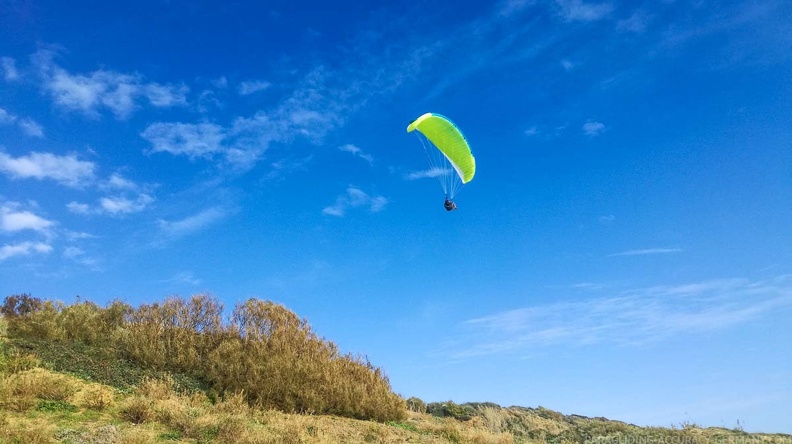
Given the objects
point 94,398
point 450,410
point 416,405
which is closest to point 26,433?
point 94,398

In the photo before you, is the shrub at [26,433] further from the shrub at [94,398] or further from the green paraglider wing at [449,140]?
the green paraglider wing at [449,140]

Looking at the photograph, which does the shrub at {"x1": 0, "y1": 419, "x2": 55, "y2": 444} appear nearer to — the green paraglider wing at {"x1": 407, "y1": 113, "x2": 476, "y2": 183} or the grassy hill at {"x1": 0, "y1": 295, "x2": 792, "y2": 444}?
the grassy hill at {"x1": 0, "y1": 295, "x2": 792, "y2": 444}

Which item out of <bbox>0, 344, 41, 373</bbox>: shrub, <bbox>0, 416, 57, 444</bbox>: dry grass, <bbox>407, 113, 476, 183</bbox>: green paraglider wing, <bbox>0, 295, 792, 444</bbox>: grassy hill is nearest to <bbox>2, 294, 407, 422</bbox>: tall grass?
<bbox>0, 295, 792, 444</bbox>: grassy hill

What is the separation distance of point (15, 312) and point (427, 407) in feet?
66.3

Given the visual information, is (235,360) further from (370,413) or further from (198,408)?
(370,413)

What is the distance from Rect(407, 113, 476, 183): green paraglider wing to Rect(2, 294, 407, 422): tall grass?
8.08 metres

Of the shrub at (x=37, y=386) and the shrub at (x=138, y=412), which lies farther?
the shrub at (x=138, y=412)

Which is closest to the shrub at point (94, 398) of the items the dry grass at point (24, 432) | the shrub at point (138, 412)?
the shrub at point (138, 412)

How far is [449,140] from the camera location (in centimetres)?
2059

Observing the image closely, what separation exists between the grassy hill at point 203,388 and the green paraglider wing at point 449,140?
26.6 feet

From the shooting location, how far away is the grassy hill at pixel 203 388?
1015 cm

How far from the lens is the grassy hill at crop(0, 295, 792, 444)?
10.1 metres

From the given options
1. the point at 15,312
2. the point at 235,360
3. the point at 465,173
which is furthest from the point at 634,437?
the point at 15,312

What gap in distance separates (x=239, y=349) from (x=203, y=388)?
150 cm
